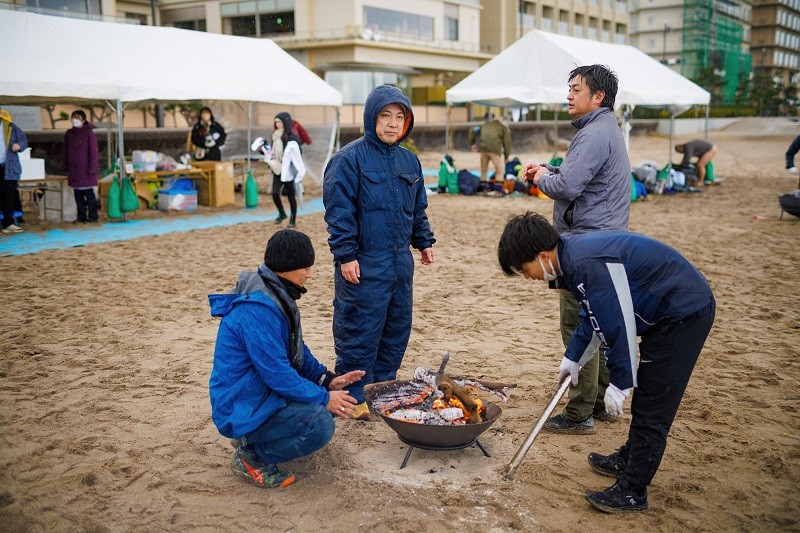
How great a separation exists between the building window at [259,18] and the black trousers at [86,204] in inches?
1085

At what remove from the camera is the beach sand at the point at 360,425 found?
330 cm

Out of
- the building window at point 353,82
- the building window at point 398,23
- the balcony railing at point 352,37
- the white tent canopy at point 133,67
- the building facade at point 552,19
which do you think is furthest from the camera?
the building facade at point 552,19

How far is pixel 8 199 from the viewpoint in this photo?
11539 millimetres

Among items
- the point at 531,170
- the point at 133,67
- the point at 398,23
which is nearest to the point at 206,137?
the point at 133,67

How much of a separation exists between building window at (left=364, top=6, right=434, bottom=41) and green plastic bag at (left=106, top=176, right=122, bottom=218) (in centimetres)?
2705

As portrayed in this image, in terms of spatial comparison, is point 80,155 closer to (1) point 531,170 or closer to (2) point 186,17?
(1) point 531,170

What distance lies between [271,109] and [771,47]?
71856 millimetres

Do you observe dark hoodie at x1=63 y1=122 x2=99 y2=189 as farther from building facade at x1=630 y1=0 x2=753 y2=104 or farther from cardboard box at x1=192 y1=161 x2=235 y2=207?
building facade at x1=630 y1=0 x2=753 y2=104

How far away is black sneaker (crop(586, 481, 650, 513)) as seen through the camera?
329cm

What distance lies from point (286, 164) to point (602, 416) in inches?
330

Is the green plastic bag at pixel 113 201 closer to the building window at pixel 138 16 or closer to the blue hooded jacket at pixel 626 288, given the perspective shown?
the blue hooded jacket at pixel 626 288

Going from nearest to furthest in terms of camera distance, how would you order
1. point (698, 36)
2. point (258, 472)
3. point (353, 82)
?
point (258, 472) < point (353, 82) < point (698, 36)

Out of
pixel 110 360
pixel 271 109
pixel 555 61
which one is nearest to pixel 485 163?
pixel 555 61

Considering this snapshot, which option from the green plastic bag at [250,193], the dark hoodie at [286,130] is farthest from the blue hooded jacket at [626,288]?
the green plastic bag at [250,193]
